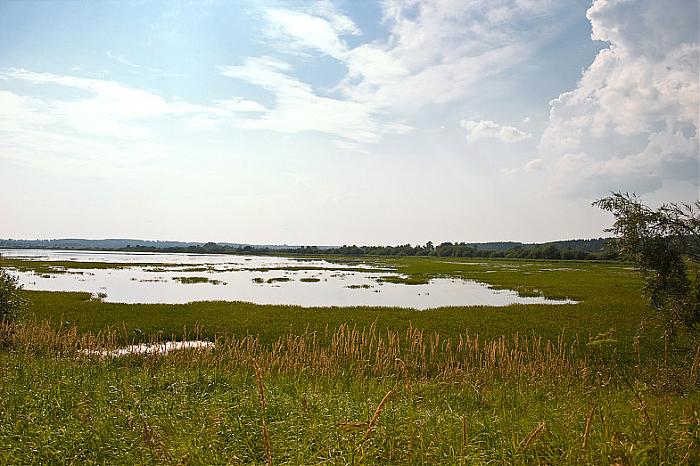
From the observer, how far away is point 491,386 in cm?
1039

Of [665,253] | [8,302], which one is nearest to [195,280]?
[8,302]

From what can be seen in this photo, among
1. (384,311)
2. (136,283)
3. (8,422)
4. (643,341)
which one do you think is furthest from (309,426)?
(136,283)

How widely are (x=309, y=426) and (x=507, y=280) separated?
1977 inches

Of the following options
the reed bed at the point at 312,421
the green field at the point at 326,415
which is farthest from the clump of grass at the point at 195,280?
the reed bed at the point at 312,421

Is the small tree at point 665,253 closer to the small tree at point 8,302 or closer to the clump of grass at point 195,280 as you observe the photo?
the small tree at point 8,302

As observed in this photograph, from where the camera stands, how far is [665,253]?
13617 millimetres

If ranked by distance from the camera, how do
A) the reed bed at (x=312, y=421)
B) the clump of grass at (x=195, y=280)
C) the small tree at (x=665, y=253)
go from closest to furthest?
the reed bed at (x=312, y=421) < the small tree at (x=665, y=253) < the clump of grass at (x=195, y=280)

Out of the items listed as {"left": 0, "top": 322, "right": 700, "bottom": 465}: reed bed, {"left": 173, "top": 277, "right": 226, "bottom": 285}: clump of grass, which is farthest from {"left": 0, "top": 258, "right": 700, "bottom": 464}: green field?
{"left": 173, "top": 277, "right": 226, "bottom": 285}: clump of grass

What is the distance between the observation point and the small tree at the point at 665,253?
44.0 feet

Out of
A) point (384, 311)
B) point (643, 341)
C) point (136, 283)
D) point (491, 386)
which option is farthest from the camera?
point (136, 283)

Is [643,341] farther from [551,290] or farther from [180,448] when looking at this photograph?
[551,290]

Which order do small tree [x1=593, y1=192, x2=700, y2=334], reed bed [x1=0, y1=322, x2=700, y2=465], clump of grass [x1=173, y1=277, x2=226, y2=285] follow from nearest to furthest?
reed bed [x1=0, y1=322, x2=700, y2=465] → small tree [x1=593, y1=192, x2=700, y2=334] → clump of grass [x1=173, y1=277, x2=226, y2=285]

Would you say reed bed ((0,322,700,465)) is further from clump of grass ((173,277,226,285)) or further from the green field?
clump of grass ((173,277,226,285))

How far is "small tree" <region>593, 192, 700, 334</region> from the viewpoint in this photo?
13406 millimetres
